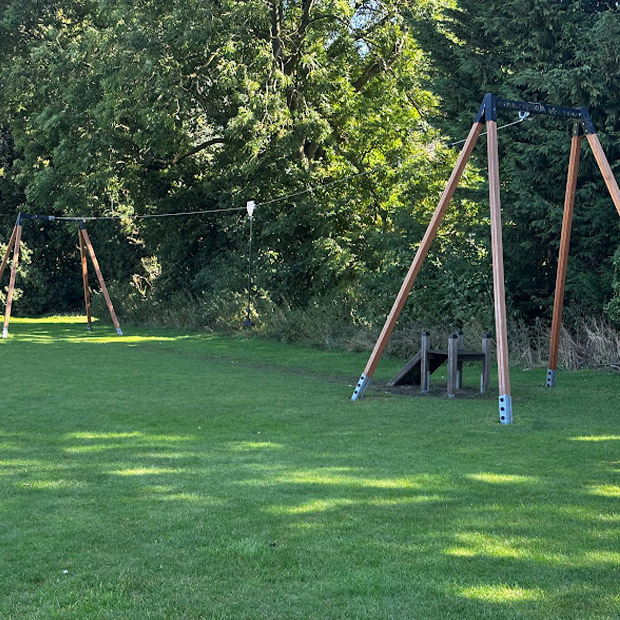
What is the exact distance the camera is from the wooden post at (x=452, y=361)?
11.6 metres

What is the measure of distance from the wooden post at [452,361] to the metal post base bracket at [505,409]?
2163 millimetres

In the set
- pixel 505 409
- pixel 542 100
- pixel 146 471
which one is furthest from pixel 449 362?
pixel 542 100

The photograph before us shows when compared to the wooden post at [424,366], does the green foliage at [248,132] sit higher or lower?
higher

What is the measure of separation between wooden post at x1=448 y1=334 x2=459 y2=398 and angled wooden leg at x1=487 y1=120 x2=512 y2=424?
1641mm

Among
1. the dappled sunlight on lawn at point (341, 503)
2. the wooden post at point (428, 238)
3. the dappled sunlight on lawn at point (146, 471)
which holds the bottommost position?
the dappled sunlight on lawn at point (341, 503)

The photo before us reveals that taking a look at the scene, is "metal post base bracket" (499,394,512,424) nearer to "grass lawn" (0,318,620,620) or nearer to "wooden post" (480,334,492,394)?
"grass lawn" (0,318,620,620)

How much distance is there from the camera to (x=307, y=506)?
581 cm

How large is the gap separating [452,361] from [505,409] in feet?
7.50

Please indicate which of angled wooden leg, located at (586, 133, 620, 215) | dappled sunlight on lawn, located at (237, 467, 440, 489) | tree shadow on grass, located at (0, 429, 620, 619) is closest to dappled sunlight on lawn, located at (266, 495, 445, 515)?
tree shadow on grass, located at (0, 429, 620, 619)

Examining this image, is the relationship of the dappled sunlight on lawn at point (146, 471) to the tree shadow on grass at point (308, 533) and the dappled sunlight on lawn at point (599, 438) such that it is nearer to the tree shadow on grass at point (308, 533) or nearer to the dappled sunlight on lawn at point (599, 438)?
the tree shadow on grass at point (308, 533)

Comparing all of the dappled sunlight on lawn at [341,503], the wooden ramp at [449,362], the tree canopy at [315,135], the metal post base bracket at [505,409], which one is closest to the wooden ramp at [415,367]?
the wooden ramp at [449,362]

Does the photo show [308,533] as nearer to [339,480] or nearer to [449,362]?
[339,480]

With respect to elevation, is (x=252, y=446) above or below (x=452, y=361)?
below

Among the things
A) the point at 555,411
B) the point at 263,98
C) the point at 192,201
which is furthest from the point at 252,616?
the point at 192,201
